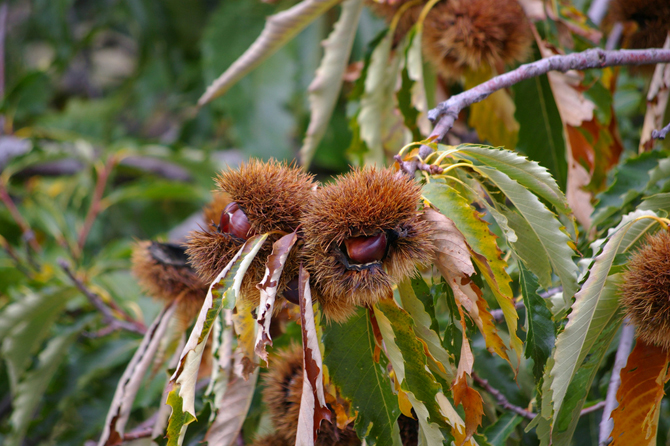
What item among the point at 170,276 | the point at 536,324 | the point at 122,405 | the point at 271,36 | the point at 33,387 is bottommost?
the point at 33,387

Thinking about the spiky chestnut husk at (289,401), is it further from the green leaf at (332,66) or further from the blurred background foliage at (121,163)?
the green leaf at (332,66)

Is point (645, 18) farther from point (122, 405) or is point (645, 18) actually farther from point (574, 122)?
point (122, 405)

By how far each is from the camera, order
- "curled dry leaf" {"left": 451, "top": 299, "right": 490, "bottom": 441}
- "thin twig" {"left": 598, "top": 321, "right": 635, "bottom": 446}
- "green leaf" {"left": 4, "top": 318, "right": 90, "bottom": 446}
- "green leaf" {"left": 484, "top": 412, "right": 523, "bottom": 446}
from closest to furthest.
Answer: "curled dry leaf" {"left": 451, "top": 299, "right": 490, "bottom": 441} → "thin twig" {"left": 598, "top": 321, "right": 635, "bottom": 446} → "green leaf" {"left": 484, "top": 412, "right": 523, "bottom": 446} → "green leaf" {"left": 4, "top": 318, "right": 90, "bottom": 446}

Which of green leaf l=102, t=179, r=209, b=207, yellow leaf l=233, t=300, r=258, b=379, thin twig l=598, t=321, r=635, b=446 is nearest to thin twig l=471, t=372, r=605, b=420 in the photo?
thin twig l=598, t=321, r=635, b=446

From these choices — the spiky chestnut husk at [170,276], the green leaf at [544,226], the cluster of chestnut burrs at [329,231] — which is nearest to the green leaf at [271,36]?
the spiky chestnut husk at [170,276]

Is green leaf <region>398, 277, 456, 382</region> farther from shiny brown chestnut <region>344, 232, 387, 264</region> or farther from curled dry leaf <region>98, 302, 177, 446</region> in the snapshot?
curled dry leaf <region>98, 302, 177, 446</region>

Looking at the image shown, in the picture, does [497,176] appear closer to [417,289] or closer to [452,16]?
[417,289]

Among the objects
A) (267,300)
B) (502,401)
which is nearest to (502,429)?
(502,401)
